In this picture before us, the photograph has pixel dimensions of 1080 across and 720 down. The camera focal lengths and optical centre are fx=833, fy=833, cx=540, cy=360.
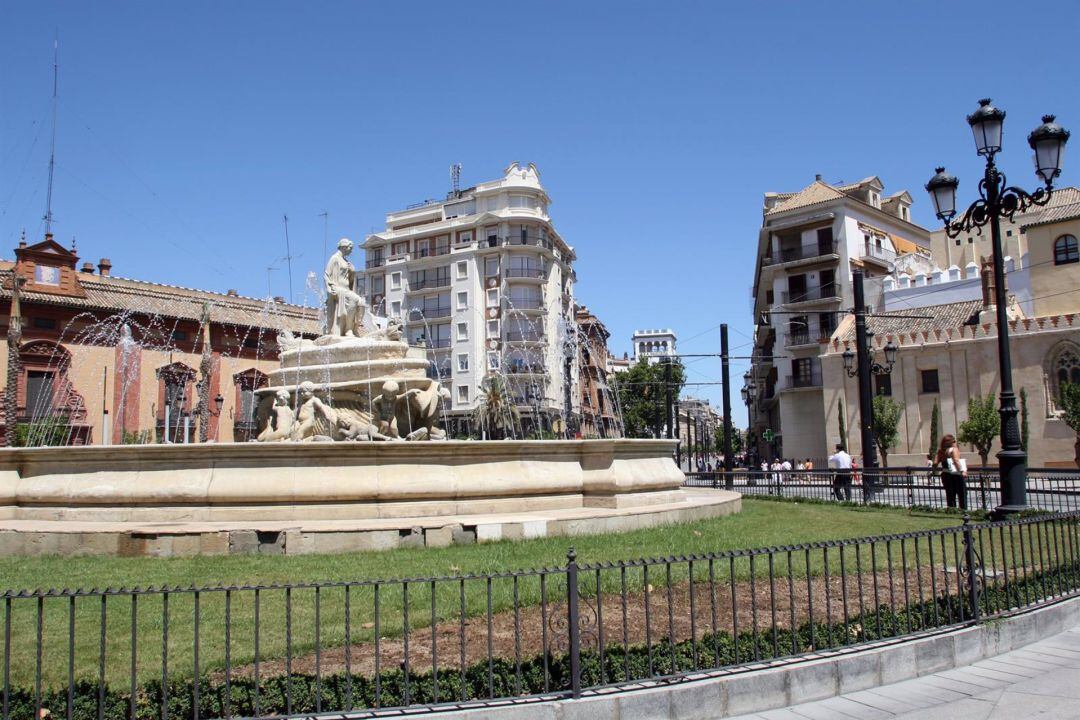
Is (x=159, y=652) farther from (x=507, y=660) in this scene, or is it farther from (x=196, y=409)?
(x=196, y=409)

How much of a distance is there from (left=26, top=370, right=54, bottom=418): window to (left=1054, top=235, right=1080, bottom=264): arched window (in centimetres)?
4973

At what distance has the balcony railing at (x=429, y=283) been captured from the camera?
63.4m

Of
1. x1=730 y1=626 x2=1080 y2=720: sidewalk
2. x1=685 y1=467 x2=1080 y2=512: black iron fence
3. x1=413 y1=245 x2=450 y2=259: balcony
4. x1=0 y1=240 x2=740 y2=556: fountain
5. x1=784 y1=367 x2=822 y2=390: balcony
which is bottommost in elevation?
x1=730 y1=626 x2=1080 y2=720: sidewalk

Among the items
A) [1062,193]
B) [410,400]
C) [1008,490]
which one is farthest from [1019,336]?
[410,400]

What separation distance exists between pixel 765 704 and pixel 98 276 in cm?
5326

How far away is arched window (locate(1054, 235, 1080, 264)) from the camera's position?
1455 inches

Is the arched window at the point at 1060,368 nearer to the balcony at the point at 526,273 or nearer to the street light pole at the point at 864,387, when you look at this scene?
the street light pole at the point at 864,387

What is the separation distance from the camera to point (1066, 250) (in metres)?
37.3

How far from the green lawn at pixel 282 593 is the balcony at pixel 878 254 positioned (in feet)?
139

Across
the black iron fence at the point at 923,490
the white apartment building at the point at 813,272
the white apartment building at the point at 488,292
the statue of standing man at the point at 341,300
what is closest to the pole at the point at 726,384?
the black iron fence at the point at 923,490

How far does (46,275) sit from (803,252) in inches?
1709

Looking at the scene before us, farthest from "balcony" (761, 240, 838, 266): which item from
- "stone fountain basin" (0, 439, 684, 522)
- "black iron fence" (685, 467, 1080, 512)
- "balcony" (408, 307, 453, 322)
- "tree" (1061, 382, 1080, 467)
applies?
"stone fountain basin" (0, 439, 684, 522)

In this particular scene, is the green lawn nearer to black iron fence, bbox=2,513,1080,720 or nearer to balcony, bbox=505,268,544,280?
black iron fence, bbox=2,513,1080,720

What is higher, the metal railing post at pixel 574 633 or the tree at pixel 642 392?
the tree at pixel 642 392
